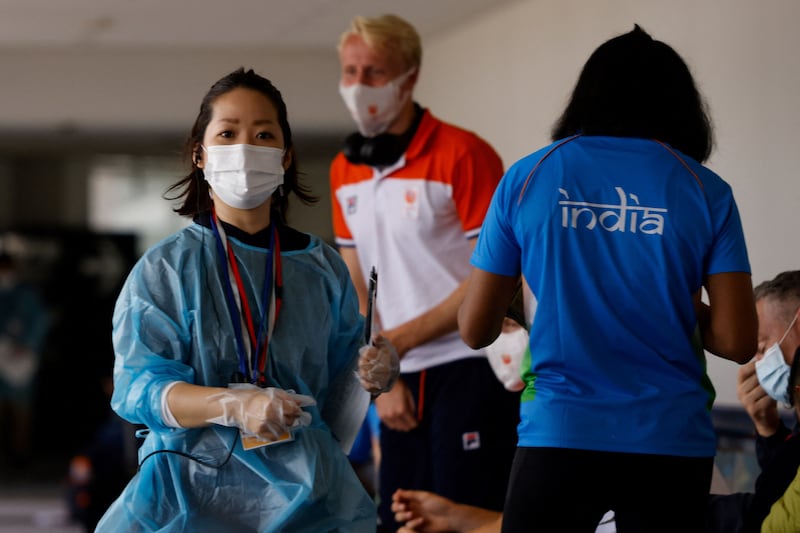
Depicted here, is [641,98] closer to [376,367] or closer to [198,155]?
[376,367]

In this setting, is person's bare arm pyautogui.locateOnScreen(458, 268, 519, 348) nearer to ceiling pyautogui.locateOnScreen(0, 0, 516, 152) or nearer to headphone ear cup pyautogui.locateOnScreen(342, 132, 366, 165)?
headphone ear cup pyautogui.locateOnScreen(342, 132, 366, 165)

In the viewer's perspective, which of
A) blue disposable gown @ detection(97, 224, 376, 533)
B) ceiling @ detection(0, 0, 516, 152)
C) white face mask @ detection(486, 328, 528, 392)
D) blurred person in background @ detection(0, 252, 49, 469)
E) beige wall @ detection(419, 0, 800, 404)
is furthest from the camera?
blurred person in background @ detection(0, 252, 49, 469)

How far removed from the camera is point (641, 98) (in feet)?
6.38

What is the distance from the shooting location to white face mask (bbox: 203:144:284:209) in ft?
6.53

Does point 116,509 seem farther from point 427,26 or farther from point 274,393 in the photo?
point 427,26

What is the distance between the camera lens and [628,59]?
196 cm

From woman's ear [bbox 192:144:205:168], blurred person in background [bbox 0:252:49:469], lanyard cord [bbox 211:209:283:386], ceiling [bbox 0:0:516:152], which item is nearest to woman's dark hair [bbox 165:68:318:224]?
woman's ear [bbox 192:144:205:168]

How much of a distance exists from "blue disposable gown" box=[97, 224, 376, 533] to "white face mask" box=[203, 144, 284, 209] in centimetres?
8

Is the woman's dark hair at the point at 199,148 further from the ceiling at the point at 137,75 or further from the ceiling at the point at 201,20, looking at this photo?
the ceiling at the point at 137,75

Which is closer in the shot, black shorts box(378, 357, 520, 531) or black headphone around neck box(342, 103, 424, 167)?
black shorts box(378, 357, 520, 531)

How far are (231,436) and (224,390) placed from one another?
11cm

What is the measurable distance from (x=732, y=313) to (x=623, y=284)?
0.19 metres

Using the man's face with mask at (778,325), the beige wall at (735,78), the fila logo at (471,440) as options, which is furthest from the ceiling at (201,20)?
the man's face with mask at (778,325)

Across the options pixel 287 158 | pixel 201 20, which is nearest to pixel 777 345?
pixel 287 158
